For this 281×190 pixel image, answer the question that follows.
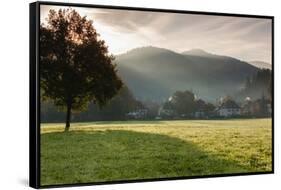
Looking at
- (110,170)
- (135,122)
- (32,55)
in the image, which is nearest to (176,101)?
(135,122)

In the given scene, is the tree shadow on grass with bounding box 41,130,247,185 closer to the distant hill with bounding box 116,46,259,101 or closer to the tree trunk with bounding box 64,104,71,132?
the tree trunk with bounding box 64,104,71,132

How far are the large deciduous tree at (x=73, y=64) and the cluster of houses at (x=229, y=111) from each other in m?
0.68

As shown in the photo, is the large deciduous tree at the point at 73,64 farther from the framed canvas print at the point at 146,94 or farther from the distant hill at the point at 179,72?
the distant hill at the point at 179,72

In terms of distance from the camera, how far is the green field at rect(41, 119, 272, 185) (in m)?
8.90

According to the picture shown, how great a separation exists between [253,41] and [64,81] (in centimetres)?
295

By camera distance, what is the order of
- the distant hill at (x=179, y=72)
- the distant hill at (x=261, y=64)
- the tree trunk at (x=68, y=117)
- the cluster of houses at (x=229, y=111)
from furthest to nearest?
the distant hill at (x=261, y=64) < the cluster of houses at (x=229, y=111) < the distant hill at (x=179, y=72) < the tree trunk at (x=68, y=117)

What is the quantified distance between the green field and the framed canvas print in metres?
0.01

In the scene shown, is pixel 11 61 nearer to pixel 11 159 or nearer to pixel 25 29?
pixel 25 29

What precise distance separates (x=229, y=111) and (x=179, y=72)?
971 mm

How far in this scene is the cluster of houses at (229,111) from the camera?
31.4 feet

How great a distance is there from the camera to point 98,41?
9188 mm

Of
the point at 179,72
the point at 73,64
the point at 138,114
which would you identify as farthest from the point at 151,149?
the point at 73,64

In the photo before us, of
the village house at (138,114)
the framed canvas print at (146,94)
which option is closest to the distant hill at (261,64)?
the framed canvas print at (146,94)

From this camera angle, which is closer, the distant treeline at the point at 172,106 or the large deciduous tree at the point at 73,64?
the large deciduous tree at the point at 73,64
